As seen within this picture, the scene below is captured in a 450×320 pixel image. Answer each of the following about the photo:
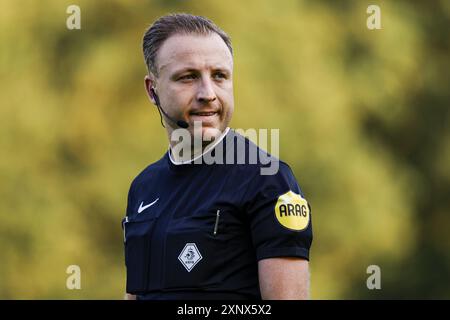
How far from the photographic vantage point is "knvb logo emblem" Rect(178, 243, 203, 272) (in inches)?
115

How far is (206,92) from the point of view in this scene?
121 inches

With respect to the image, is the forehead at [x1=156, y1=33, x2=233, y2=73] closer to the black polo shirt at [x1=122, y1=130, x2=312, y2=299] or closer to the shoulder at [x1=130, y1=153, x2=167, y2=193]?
the black polo shirt at [x1=122, y1=130, x2=312, y2=299]

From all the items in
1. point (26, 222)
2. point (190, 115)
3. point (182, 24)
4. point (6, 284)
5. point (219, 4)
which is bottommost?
point (6, 284)

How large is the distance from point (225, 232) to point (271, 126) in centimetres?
550

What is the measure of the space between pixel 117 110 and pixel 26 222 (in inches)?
53.0

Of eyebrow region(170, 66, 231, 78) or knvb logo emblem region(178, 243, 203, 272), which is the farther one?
eyebrow region(170, 66, 231, 78)

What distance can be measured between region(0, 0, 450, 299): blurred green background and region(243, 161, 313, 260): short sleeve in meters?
5.32

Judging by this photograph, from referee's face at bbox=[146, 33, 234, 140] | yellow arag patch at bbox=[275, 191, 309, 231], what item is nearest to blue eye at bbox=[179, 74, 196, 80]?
referee's face at bbox=[146, 33, 234, 140]

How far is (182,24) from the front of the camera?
321 cm

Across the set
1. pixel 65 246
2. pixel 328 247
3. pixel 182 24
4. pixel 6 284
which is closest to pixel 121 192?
pixel 65 246

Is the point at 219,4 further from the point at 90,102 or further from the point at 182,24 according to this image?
the point at 182,24

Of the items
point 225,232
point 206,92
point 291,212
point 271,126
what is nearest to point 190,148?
point 206,92

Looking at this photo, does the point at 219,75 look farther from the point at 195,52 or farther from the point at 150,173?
the point at 150,173
